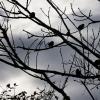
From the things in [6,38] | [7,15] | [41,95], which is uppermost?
[41,95]

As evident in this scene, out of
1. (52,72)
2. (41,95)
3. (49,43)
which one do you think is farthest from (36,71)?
(41,95)

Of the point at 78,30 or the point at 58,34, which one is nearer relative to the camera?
the point at 58,34

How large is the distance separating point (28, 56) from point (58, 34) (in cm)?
70

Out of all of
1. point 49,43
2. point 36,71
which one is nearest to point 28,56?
point 49,43

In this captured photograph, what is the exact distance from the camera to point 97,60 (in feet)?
12.0

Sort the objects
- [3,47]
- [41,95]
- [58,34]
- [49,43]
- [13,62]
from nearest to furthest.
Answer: [13,62] → [3,47] → [58,34] → [49,43] → [41,95]

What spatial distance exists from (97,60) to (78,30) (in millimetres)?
591

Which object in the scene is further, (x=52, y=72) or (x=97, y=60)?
(x=97, y=60)

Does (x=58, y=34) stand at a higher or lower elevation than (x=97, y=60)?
higher

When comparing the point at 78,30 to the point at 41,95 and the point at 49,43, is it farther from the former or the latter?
the point at 41,95

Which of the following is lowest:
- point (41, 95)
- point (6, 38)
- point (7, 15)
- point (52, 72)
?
point (52, 72)

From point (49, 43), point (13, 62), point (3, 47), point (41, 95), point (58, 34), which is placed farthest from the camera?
point (41, 95)

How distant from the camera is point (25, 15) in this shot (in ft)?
12.5

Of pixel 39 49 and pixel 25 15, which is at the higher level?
pixel 25 15
